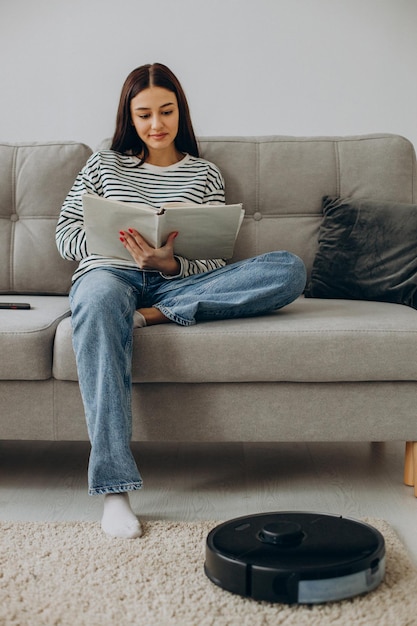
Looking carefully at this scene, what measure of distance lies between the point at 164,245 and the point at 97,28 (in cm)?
173

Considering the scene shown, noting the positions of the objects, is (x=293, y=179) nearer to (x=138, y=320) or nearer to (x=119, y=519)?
(x=138, y=320)

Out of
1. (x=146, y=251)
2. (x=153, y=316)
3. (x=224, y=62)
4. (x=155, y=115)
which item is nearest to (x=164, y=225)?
(x=146, y=251)

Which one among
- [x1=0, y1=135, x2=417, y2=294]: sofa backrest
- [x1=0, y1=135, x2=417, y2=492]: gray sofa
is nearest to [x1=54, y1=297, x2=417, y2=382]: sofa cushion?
[x1=0, y1=135, x2=417, y2=492]: gray sofa

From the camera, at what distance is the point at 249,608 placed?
4.60ft

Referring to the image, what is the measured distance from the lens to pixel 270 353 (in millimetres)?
1956

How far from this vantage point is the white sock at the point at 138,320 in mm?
1991

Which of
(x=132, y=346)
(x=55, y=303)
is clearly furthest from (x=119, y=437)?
(x=55, y=303)

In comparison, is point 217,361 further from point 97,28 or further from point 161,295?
point 97,28

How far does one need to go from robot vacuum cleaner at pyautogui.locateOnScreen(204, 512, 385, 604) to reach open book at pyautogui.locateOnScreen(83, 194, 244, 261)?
80 centimetres

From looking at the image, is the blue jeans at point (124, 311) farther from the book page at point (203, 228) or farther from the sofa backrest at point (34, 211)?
the sofa backrest at point (34, 211)

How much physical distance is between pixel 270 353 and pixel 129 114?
0.92m

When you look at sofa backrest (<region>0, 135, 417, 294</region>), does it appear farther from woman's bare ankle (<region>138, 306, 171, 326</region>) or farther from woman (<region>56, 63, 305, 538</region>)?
woman's bare ankle (<region>138, 306, 171, 326</region>)

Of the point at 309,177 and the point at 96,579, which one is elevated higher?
the point at 309,177

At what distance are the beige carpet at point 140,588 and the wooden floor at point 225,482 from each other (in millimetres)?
159
